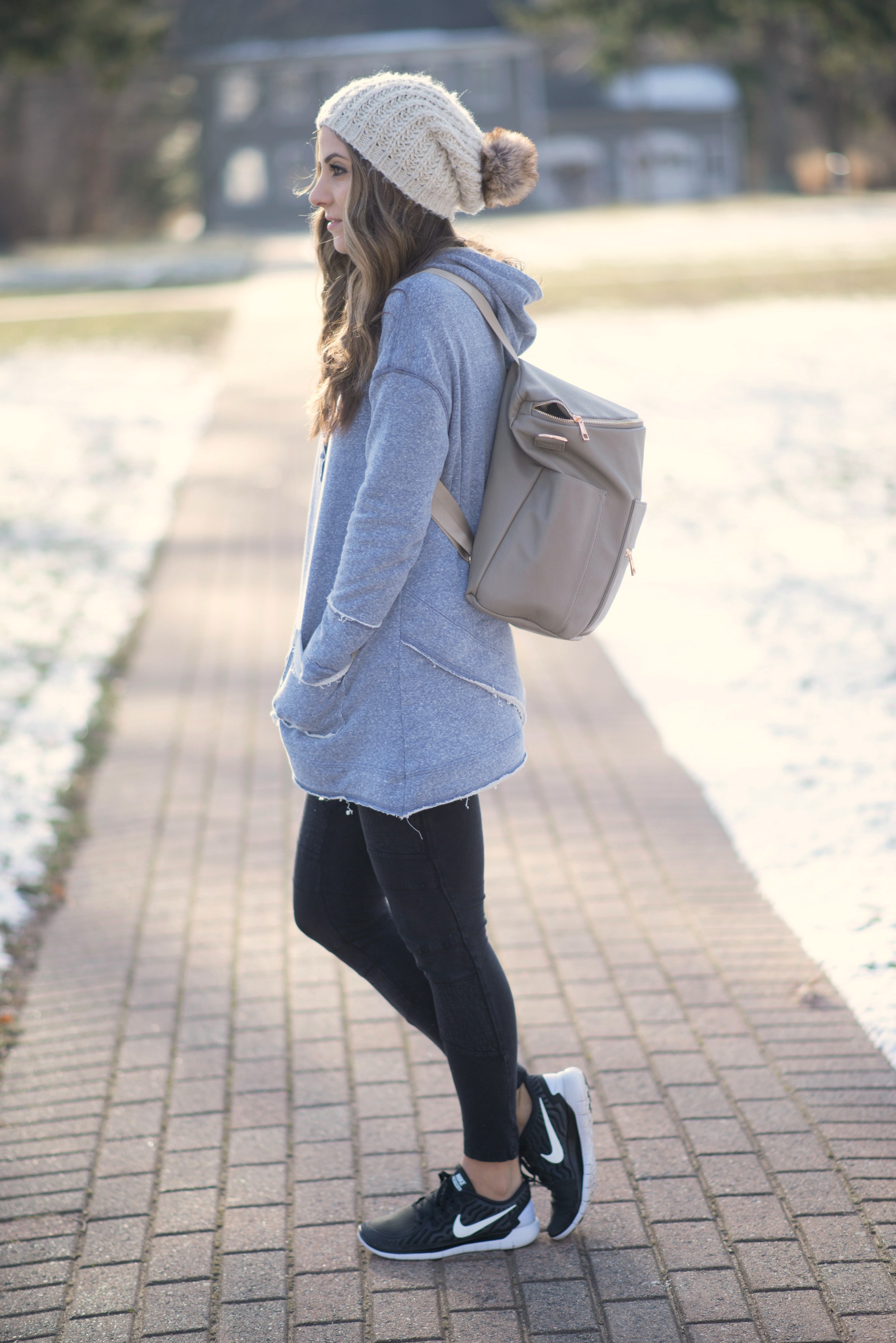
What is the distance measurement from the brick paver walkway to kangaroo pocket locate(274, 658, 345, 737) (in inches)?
42.5

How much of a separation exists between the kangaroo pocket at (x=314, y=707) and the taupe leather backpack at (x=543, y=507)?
0.27 meters

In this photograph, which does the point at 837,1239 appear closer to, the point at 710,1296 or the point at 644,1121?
the point at 710,1296

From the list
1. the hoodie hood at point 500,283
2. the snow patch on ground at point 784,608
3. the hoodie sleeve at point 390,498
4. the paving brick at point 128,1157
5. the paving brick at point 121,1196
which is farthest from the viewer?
the snow patch on ground at point 784,608

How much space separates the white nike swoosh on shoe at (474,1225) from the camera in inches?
93.4

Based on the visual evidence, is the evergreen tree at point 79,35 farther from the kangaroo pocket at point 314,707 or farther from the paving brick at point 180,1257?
the paving brick at point 180,1257

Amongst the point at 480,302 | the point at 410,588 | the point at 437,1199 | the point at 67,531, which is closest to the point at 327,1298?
the point at 437,1199

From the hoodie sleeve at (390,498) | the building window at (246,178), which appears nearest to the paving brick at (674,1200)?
the hoodie sleeve at (390,498)

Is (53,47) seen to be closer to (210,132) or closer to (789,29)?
(210,132)

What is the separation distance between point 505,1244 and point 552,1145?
205 mm

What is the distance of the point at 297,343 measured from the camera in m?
15.4

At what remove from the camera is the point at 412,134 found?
1.98 meters

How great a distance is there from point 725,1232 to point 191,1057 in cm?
137

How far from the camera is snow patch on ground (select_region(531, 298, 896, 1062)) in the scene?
3.92 meters

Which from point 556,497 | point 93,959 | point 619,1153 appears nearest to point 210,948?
point 93,959
